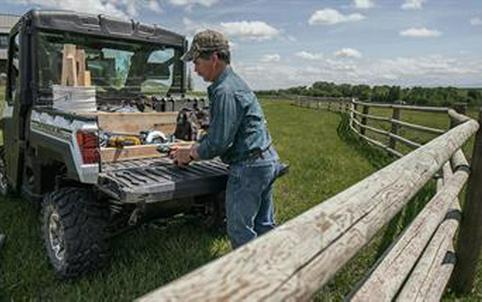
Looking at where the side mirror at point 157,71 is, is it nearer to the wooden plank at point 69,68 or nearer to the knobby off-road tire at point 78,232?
the wooden plank at point 69,68

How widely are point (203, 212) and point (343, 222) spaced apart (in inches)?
138

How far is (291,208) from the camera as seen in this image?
6.23m

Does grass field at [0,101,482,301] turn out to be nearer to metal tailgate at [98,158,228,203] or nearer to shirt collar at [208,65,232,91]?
metal tailgate at [98,158,228,203]

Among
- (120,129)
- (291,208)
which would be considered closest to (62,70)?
(120,129)

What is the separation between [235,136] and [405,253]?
140 centimetres

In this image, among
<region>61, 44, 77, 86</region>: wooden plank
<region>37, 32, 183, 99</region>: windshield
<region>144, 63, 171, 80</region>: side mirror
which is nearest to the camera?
<region>61, 44, 77, 86</region>: wooden plank

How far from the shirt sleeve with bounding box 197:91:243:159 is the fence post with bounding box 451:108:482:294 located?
6.53 feet

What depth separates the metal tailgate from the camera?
3.41 m

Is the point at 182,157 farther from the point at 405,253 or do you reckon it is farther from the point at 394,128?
the point at 394,128

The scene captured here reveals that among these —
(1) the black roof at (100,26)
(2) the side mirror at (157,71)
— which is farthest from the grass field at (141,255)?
(1) the black roof at (100,26)

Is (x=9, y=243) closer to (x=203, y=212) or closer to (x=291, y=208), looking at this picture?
(x=203, y=212)

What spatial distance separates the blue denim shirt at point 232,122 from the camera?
3.28 meters

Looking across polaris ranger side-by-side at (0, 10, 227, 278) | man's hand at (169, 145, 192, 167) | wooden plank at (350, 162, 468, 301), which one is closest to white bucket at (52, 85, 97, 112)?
polaris ranger side-by-side at (0, 10, 227, 278)

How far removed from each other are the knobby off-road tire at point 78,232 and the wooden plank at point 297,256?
272 centimetres
